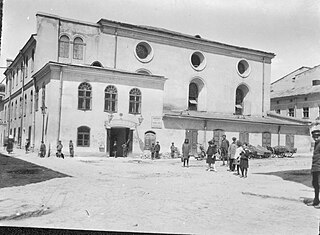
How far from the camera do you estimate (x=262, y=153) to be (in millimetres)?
6520

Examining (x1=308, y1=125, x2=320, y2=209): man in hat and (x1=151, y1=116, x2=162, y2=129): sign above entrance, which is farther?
(x1=151, y1=116, x2=162, y2=129): sign above entrance

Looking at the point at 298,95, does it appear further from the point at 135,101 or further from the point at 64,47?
the point at 64,47

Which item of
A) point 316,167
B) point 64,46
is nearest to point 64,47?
point 64,46

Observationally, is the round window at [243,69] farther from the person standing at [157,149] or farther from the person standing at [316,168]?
the person standing at [316,168]

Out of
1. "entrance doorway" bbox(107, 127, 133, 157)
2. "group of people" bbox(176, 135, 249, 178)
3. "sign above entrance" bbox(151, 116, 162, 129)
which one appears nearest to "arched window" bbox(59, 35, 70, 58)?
"entrance doorway" bbox(107, 127, 133, 157)

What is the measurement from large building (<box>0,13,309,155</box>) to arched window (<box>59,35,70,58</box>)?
1.2 inches

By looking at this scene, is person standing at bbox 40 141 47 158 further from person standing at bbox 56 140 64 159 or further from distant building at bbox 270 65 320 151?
distant building at bbox 270 65 320 151

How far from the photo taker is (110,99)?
11.4 m

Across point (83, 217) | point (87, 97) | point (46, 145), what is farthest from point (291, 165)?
point (87, 97)

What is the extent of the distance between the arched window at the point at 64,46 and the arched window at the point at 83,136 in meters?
2.61

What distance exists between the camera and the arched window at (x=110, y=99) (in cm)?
1116

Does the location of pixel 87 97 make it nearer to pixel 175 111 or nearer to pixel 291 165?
pixel 175 111

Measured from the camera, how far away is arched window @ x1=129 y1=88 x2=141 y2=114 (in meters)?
12.0

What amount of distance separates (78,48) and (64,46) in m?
0.83
